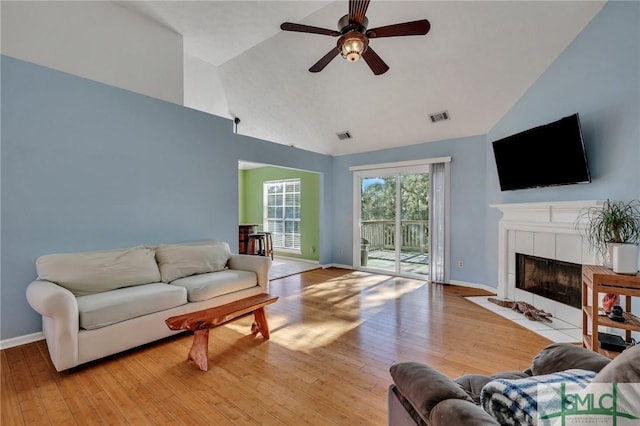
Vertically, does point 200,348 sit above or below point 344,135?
below

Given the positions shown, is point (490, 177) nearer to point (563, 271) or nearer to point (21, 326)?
point (563, 271)

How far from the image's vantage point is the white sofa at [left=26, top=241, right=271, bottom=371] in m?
2.18

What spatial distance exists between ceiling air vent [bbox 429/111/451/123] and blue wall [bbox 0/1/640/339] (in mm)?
719

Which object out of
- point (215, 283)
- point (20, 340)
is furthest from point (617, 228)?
point (20, 340)

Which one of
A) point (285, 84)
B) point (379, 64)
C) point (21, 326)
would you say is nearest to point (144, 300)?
point (21, 326)

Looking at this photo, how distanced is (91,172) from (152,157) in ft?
2.17

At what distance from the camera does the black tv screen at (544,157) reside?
279 cm

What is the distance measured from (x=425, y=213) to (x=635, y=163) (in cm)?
297

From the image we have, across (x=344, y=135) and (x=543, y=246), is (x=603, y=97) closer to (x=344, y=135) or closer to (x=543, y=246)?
(x=543, y=246)

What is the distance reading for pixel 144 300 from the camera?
2.60 metres

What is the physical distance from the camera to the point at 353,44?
7.43ft

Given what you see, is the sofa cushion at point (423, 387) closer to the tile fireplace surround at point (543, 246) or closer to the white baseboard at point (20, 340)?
the tile fireplace surround at point (543, 246)

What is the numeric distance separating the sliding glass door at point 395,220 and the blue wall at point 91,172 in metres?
3.04

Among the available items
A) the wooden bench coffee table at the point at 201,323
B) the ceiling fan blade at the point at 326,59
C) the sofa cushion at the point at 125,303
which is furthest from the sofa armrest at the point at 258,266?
the ceiling fan blade at the point at 326,59
